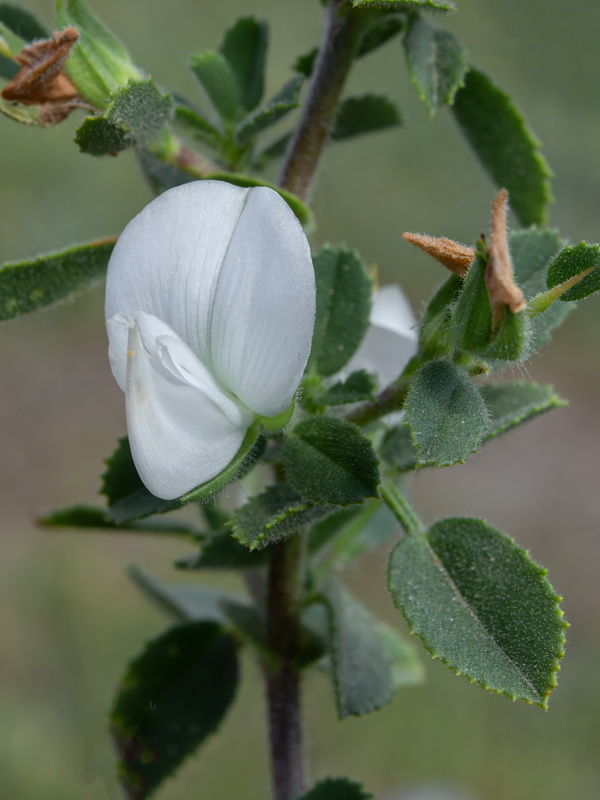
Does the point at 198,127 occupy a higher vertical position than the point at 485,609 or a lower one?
higher

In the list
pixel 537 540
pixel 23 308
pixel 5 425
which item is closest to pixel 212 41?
pixel 5 425

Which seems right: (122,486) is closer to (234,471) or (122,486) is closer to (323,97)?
(234,471)

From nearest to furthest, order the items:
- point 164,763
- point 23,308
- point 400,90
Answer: point 23,308, point 164,763, point 400,90

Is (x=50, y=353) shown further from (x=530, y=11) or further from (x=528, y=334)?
(x=528, y=334)

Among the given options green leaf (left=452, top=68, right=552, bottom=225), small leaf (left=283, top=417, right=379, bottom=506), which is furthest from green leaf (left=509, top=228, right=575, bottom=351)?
small leaf (left=283, top=417, right=379, bottom=506)

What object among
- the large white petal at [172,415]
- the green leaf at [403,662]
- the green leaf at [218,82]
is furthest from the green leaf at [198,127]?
the green leaf at [403,662]

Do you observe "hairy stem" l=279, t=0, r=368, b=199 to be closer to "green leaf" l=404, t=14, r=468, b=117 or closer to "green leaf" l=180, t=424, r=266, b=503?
"green leaf" l=404, t=14, r=468, b=117

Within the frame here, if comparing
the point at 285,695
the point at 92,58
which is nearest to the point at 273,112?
the point at 92,58
